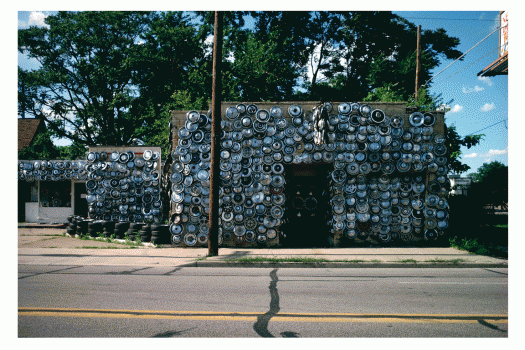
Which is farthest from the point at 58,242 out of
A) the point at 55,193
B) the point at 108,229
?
the point at 55,193

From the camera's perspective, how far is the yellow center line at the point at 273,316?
5.52 meters

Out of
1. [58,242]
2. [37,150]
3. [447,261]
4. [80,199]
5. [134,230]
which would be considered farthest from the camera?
[37,150]

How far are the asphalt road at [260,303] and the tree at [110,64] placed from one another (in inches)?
929

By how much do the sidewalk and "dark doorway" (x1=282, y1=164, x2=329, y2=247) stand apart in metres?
2.07

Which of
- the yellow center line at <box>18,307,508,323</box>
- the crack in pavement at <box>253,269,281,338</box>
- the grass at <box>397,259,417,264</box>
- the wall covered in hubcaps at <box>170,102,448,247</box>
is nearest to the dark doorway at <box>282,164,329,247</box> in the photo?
the wall covered in hubcaps at <box>170,102,448,247</box>

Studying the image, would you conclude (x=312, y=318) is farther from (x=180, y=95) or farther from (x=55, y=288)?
(x=180, y=95)

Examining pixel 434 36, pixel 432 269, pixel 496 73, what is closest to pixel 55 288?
pixel 432 269

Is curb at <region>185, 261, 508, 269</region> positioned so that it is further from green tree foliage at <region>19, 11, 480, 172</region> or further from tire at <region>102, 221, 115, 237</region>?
green tree foliage at <region>19, 11, 480, 172</region>

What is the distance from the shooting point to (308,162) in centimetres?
1372

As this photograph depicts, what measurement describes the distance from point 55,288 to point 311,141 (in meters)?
9.14

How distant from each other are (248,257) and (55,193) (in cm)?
1594

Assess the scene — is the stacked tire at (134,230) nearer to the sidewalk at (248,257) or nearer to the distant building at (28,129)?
the sidewalk at (248,257)

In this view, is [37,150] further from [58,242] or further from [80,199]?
[58,242]

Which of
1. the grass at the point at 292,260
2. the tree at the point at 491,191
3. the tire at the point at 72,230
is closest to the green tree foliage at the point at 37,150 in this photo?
the tire at the point at 72,230
